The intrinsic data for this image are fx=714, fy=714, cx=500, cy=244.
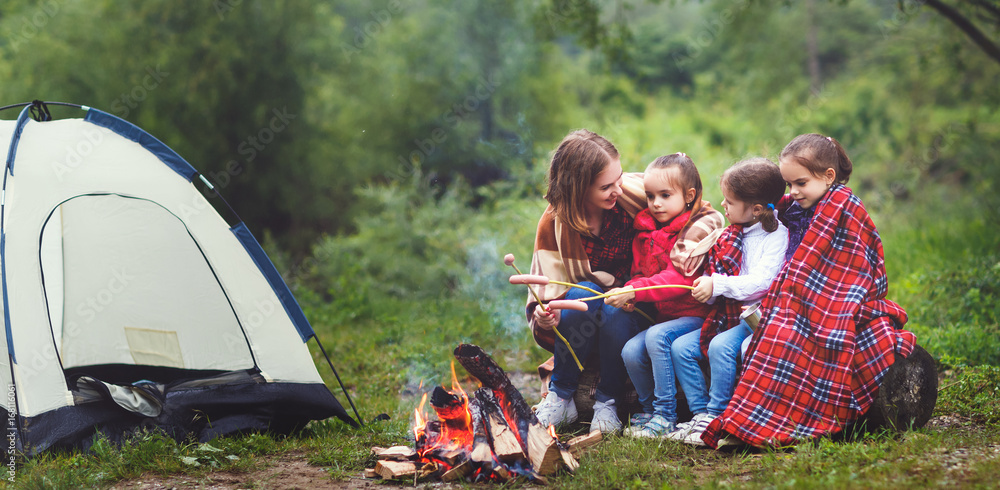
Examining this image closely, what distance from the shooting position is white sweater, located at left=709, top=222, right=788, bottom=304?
120 inches

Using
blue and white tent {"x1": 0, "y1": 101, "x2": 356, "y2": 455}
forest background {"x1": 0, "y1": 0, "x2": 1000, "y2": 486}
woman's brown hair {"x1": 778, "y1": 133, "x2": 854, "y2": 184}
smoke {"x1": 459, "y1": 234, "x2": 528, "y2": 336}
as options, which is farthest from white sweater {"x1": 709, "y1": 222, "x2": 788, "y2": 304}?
smoke {"x1": 459, "y1": 234, "x2": 528, "y2": 336}

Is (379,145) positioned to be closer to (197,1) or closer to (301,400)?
(197,1)

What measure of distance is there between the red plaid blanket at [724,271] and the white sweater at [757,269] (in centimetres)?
5

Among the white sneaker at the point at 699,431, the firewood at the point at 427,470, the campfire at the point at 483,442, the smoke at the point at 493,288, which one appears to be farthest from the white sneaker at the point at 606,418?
the smoke at the point at 493,288

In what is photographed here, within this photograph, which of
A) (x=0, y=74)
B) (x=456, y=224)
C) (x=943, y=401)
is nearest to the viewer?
(x=943, y=401)

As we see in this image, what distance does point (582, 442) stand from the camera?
3.10 m

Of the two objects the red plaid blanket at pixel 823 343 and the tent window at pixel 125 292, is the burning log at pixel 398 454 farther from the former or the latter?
the tent window at pixel 125 292

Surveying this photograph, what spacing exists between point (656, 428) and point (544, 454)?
67 cm

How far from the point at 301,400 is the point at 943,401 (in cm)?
330

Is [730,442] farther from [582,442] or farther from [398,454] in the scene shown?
[398,454]

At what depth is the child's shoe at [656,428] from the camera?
10.6 ft

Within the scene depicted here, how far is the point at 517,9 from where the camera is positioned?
42.9 feet

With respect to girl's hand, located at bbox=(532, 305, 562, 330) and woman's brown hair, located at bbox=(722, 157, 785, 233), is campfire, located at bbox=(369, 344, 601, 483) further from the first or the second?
woman's brown hair, located at bbox=(722, 157, 785, 233)

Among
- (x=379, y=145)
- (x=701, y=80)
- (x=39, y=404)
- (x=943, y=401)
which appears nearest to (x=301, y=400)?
(x=39, y=404)
